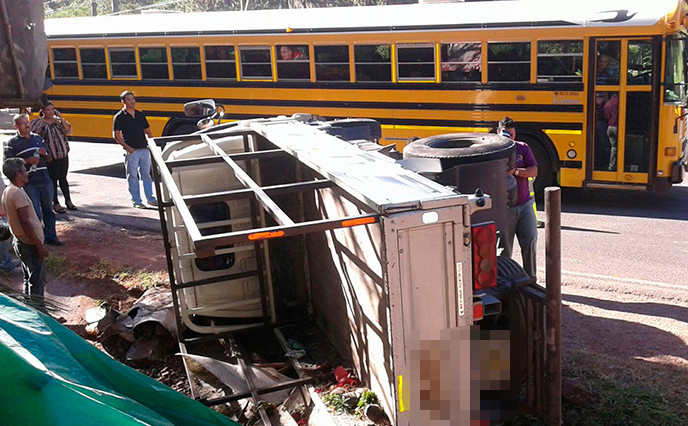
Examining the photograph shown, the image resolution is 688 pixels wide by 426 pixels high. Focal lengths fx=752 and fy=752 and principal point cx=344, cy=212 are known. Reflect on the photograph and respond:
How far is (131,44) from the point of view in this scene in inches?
583

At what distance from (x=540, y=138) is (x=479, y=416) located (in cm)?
810

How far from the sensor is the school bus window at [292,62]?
1315 cm

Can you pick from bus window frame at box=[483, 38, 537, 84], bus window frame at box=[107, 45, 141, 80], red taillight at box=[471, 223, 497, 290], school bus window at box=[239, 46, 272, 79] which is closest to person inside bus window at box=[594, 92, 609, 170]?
bus window frame at box=[483, 38, 537, 84]

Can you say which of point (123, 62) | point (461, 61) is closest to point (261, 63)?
point (123, 62)

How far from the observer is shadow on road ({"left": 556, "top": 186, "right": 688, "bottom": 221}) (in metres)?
10.9

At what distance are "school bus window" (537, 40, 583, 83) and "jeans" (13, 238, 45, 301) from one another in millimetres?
7643

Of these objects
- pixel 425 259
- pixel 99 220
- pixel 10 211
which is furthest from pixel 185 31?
pixel 425 259

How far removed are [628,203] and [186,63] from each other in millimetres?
8306

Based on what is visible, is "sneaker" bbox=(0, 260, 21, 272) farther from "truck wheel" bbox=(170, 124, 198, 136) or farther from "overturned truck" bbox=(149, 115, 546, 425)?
"truck wheel" bbox=(170, 124, 198, 136)

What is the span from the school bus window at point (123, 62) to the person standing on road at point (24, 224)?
8.32 m

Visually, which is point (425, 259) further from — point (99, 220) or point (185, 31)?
point (185, 31)

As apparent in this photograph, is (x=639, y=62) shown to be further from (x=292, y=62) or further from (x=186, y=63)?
(x=186, y=63)

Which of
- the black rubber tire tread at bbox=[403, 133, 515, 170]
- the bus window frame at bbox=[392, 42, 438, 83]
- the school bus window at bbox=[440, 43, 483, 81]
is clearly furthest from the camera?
the bus window frame at bbox=[392, 42, 438, 83]

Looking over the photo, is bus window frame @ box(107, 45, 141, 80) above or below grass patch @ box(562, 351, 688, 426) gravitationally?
above
